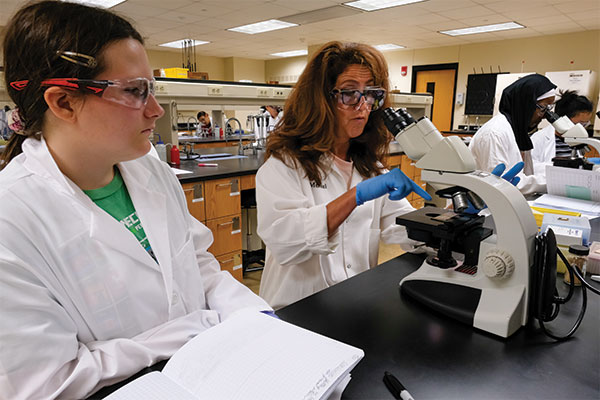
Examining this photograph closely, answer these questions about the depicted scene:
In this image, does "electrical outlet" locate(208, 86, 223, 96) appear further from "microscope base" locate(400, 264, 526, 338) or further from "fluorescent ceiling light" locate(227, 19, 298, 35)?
"fluorescent ceiling light" locate(227, 19, 298, 35)

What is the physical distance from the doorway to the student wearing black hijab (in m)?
6.68

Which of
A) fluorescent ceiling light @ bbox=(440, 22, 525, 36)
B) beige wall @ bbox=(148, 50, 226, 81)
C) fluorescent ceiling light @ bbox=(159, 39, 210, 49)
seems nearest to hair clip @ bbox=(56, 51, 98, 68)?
fluorescent ceiling light @ bbox=(440, 22, 525, 36)

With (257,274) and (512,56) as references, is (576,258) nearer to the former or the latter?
(257,274)

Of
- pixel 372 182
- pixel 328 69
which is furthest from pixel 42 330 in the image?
pixel 328 69

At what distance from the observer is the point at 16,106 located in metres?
0.84

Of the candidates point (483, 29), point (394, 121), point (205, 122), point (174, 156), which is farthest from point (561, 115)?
point (205, 122)

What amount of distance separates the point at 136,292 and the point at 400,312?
623 millimetres

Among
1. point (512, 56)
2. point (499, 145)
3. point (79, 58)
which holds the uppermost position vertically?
point (512, 56)

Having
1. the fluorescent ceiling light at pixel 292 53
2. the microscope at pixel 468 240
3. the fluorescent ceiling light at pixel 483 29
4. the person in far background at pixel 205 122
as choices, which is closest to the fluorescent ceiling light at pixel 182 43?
the person in far background at pixel 205 122

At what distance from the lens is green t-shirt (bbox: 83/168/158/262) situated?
91 centimetres

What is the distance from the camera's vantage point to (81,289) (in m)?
0.78

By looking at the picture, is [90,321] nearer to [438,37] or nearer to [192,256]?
[192,256]

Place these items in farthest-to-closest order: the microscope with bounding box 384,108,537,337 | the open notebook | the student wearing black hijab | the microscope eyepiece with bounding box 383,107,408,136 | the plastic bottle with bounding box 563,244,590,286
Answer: the student wearing black hijab → the plastic bottle with bounding box 563,244,590,286 → the microscope eyepiece with bounding box 383,107,408,136 → the microscope with bounding box 384,108,537,337 → the open notebook

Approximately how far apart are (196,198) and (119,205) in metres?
1.86
